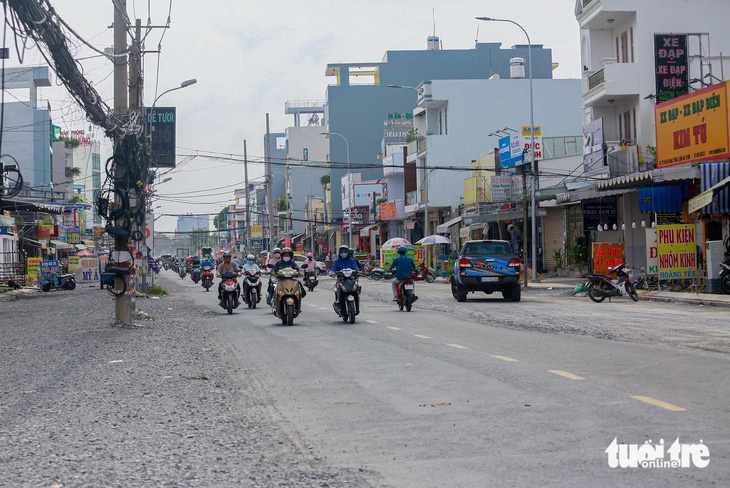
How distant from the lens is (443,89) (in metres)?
61.0

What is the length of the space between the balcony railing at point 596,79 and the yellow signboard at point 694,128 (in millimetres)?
5424

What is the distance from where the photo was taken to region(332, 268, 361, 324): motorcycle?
1780cm

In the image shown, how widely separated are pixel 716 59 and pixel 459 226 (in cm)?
2520

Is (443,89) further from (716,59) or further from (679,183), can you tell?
(679,183)

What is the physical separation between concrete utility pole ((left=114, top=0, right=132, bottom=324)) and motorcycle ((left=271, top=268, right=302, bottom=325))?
3438 mm

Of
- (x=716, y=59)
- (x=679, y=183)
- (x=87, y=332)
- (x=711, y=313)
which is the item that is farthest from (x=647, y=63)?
(x=87, y=332)

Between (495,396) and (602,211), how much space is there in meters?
29.4

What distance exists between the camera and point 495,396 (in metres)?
8.02

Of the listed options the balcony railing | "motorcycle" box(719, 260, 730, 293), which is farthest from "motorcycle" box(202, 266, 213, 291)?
"motorcycle" box(719, 260, 730, 293)

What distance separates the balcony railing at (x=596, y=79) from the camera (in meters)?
35.6

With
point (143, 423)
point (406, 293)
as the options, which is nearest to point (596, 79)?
point (406, 293)

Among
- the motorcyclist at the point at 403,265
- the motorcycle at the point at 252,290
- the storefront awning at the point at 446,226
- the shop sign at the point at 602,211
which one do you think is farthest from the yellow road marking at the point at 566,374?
the storefront awning at the point at 446,226

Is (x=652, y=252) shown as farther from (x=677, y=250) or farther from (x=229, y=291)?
(x=229, y=291)

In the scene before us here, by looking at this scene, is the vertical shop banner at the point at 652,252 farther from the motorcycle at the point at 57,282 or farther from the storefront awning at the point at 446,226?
the motorcycle at the point at 57,282
